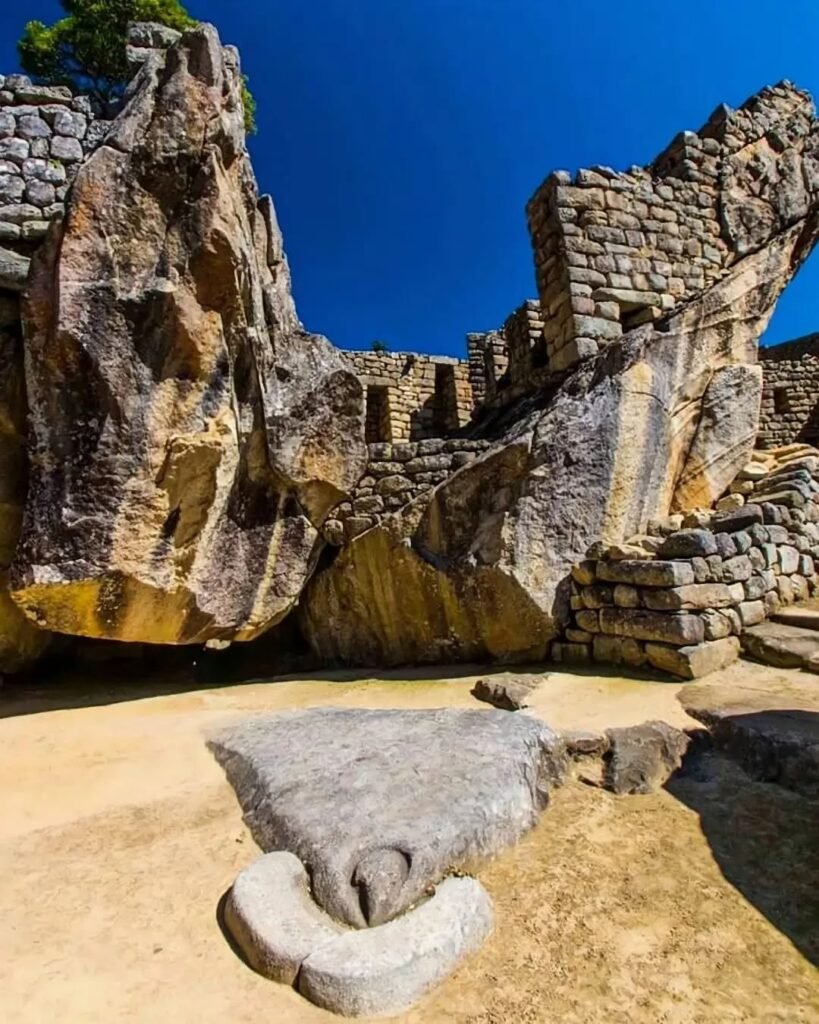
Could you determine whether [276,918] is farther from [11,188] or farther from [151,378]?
[11,188]

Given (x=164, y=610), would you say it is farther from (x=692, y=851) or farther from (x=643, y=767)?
(x=692, y=851)

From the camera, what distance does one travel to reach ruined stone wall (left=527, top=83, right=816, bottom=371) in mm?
6582

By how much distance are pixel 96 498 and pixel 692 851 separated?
386cm

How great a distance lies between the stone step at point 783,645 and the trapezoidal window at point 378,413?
25.5 ft

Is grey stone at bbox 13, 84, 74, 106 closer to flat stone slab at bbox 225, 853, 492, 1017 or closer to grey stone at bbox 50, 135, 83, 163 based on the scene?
grey stone at bbox 50, 135, 83, 163

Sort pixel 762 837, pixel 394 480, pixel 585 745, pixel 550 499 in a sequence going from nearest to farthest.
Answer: pixel 762 837 < pixel 585 745 < pixel 550 499 < pixel 394 480

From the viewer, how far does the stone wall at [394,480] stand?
5777 mm

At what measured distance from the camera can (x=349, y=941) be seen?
1.56 m

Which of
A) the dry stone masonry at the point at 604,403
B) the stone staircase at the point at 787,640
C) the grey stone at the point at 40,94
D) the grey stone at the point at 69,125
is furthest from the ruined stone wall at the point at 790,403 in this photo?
the grey stone at the point at 40,94

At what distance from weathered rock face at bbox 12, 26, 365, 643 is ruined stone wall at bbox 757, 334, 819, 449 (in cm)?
1247

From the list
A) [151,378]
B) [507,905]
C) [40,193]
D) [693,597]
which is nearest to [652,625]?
[693,597]

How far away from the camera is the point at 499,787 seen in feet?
7.59

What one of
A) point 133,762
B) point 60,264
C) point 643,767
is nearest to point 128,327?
point 60,264

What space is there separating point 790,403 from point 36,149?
572 inches
